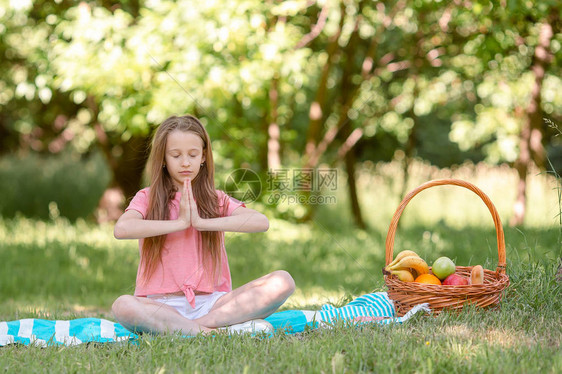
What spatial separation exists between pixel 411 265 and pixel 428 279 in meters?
0.12

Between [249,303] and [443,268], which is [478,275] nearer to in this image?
[443,268]

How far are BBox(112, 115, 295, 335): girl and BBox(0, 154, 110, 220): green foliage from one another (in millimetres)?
6265

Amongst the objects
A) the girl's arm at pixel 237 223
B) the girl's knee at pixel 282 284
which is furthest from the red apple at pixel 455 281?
the girl's arm at pixel 237 223

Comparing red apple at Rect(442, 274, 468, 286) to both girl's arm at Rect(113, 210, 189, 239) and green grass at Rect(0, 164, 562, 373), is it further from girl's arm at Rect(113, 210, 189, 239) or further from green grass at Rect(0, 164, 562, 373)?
girl's arm at Rect(113, 210, 189, 239)

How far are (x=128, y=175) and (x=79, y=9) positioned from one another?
2.80m

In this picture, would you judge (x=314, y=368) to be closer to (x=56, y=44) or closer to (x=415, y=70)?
(x=56, y=44)

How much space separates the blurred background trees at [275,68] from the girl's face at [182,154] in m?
2.03

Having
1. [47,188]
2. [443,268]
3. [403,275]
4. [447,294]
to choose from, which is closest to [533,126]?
[443,268]

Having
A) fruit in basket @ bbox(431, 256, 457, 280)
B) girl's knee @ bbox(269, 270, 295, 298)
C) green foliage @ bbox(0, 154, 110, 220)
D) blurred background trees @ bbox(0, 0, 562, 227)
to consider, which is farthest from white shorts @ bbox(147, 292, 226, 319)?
green foliage @ bbox(0, 154, 110, 220)

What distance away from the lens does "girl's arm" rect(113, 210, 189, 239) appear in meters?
2.86

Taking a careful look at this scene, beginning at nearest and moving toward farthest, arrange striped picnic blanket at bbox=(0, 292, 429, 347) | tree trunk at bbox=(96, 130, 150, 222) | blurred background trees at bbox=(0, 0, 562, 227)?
1. striped picnic blanket at bbox=(0, 292, 429, 347)
2. blurred background trees at bbox=(0, 0, 562, 227)
3. tree trunk at bbox=(96, 130, 150, 222)

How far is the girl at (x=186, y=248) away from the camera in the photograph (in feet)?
9.40

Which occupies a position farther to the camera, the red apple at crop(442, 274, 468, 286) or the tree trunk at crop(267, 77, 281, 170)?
the tree trunk at crop(267, 77, 281, 170)

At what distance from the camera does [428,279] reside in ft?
10.0
